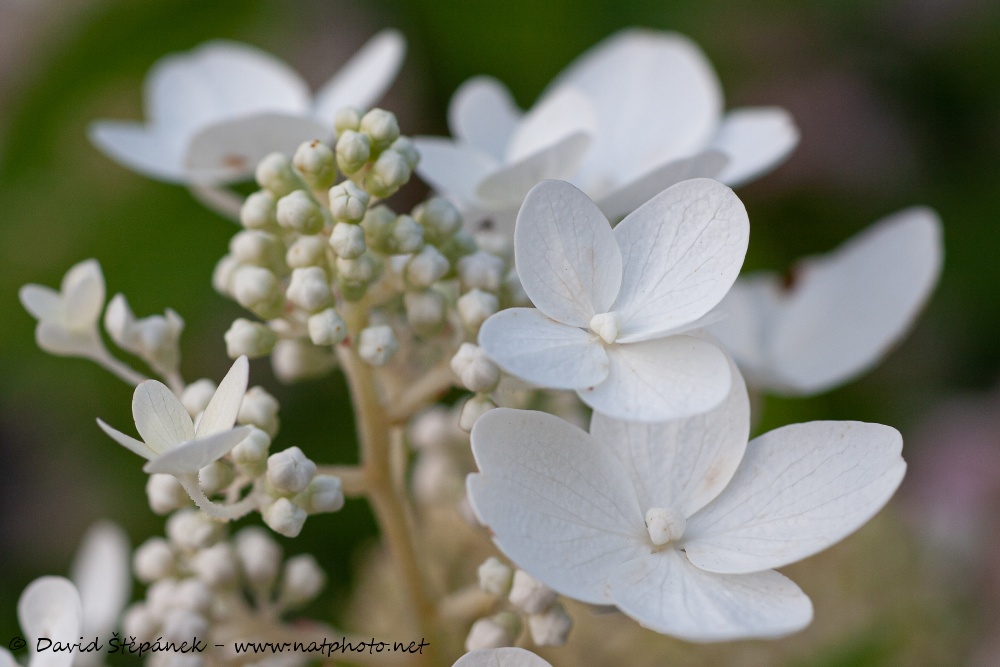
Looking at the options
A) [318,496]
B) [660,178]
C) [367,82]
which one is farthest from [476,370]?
[367,82]

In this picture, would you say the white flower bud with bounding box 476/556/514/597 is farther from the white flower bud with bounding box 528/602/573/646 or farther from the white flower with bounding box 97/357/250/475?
the white flower with bounding box 97/357/250/475

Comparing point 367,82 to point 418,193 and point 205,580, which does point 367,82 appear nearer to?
point 205,580

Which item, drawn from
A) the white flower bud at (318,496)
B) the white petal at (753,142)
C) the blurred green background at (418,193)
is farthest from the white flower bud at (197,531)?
the blurred green background at (418,193)

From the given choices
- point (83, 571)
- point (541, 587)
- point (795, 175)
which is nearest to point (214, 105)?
point (83, 571)

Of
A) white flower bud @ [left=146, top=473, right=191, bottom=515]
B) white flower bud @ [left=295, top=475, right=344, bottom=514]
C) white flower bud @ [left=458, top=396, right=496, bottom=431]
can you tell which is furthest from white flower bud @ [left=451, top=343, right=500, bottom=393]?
white flower bud @ [left=146, top=473, right=191, bottom=515]

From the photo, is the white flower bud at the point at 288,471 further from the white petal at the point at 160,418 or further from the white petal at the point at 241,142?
the white petal at the point at 241,142
